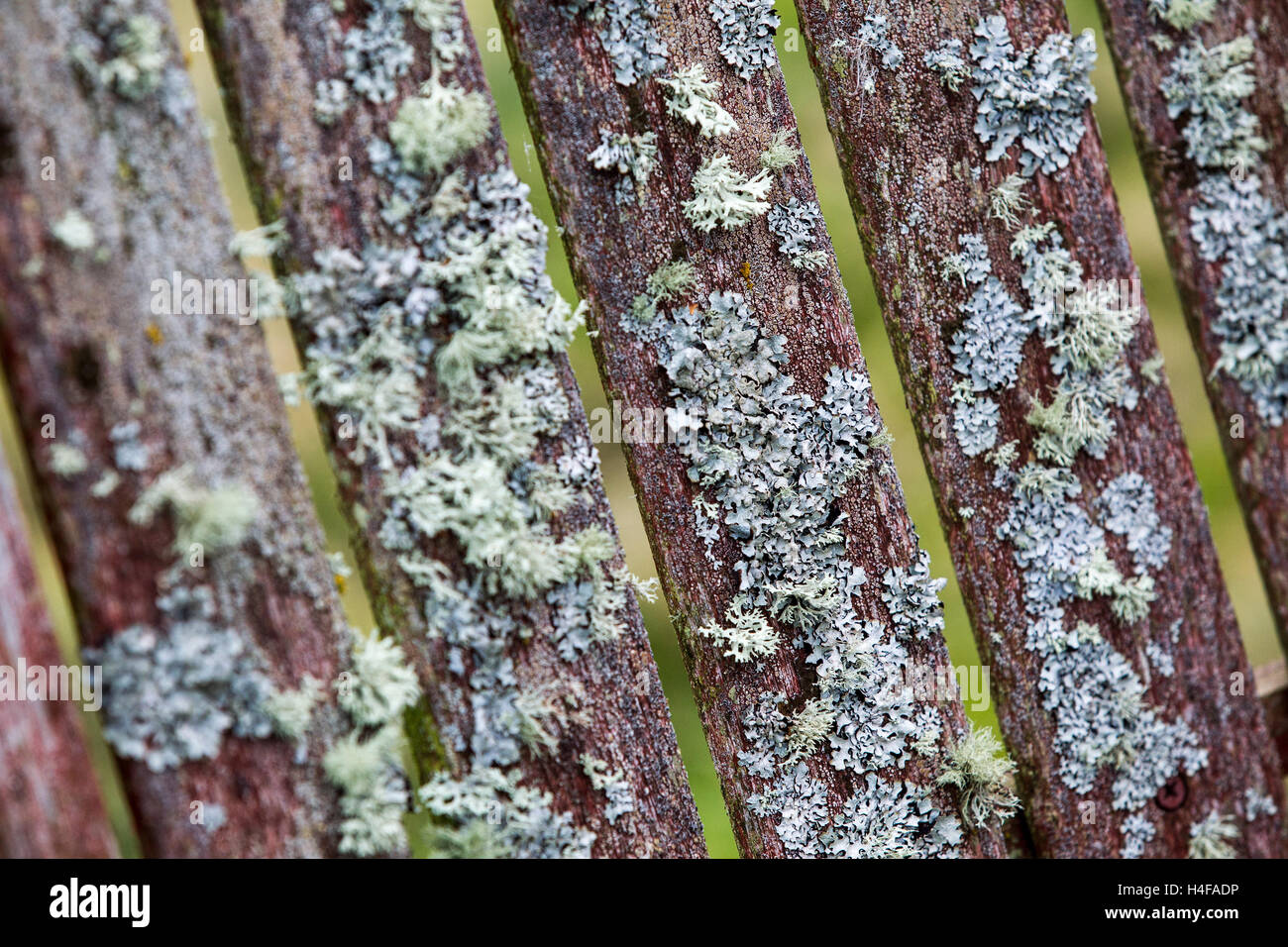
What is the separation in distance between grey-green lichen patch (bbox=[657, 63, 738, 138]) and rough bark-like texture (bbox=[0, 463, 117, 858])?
114 cm

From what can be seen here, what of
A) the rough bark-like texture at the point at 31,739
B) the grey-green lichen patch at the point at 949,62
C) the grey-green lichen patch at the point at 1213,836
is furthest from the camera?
the grey-green lichen patch at the point at 1213,836

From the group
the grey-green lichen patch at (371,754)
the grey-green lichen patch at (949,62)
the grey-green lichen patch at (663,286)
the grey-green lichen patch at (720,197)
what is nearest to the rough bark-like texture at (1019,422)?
the grey-green lichen patch at (949,62)

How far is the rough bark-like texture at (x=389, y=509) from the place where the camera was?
53.6 inches

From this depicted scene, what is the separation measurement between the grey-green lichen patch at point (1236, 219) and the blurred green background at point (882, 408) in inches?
64.6

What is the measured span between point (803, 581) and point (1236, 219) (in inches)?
42.1

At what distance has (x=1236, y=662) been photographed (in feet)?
5.90

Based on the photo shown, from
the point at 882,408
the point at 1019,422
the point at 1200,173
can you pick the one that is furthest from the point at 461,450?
the point at 882,408

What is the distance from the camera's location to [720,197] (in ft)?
5.01

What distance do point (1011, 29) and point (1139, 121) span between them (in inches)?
13.4

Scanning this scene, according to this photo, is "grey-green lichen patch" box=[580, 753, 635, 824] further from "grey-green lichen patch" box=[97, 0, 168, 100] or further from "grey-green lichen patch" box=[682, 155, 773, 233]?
"grey-green lichen patch" box=[97, 0, 168, 100]

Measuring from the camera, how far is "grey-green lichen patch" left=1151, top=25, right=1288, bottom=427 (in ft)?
5.51

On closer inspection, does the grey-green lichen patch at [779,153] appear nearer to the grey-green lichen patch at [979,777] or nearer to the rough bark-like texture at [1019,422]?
the rough bark-like texture at [1019,422]
